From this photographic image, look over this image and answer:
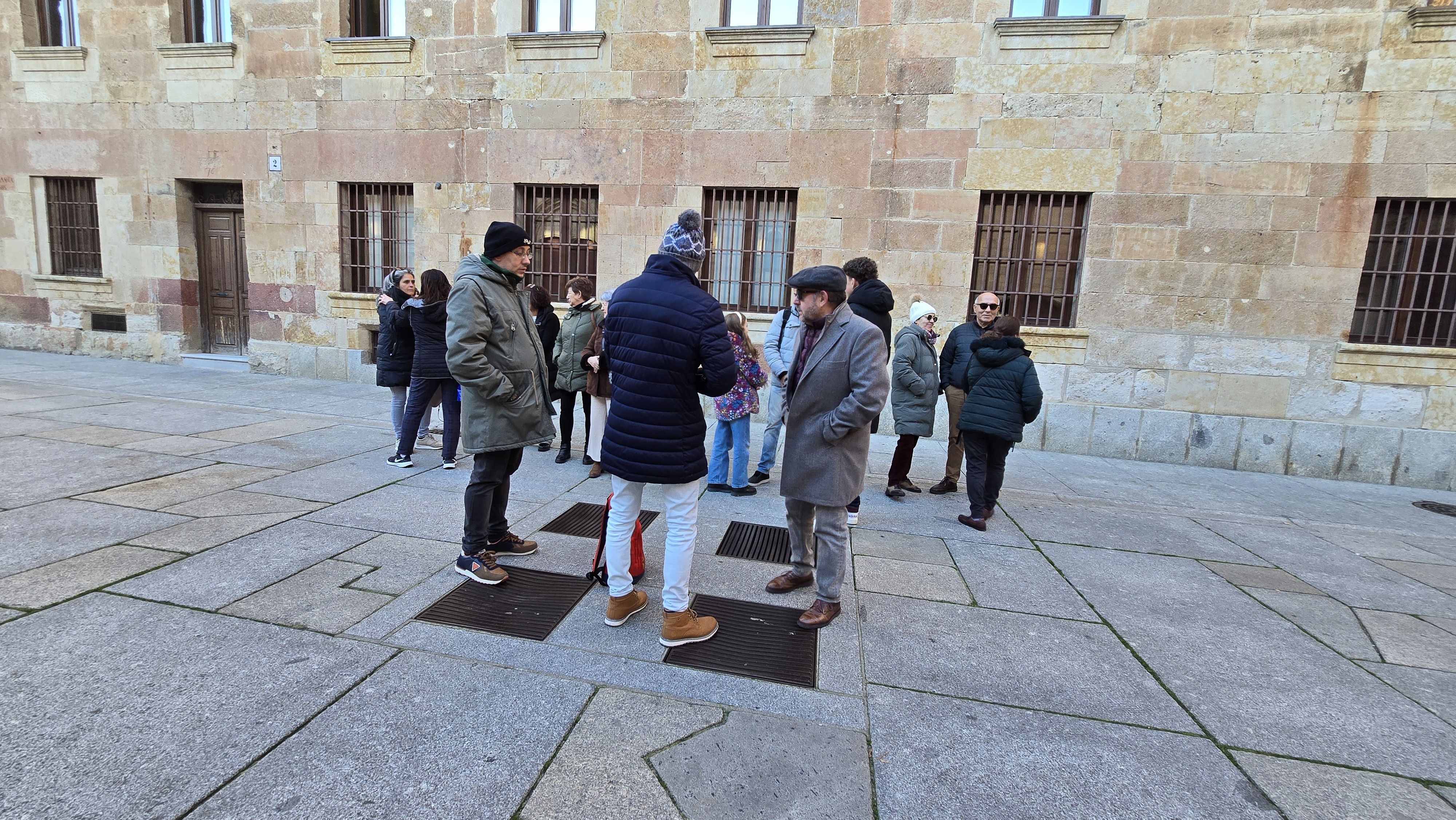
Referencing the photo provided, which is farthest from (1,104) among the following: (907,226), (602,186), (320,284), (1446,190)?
(1446,190)

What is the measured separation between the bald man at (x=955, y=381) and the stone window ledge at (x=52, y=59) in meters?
14.3

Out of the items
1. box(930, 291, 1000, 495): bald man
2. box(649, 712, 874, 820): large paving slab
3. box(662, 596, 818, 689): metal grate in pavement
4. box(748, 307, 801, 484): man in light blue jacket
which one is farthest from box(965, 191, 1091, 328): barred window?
Answer: box(649, 712, 874, 820): large paving slab

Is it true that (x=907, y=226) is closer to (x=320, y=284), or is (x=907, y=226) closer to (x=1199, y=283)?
(x=1199, y=283)

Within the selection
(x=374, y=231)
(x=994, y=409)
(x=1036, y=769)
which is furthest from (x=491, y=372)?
(x=374, y=231)

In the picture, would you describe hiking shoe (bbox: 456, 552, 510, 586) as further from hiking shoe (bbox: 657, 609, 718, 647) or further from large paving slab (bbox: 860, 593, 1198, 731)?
large paving slab (bbox: 860, 593, 1198, 731)

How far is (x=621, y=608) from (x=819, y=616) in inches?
40.4

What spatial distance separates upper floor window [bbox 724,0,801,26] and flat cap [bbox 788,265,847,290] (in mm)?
6748

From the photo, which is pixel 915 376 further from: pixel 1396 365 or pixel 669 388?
pixel 1396 365

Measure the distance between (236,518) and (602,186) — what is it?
6.31 meters

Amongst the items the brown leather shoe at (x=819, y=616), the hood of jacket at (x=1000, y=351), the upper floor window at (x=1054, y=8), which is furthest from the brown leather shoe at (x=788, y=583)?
the upper floor window at (x=1054, y=8)

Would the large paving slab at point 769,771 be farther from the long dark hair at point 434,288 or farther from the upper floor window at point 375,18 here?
the upper floor window at point 375,18

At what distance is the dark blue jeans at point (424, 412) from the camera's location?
5.81m

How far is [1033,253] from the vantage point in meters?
8.41

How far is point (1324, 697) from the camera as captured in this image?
120 inches
